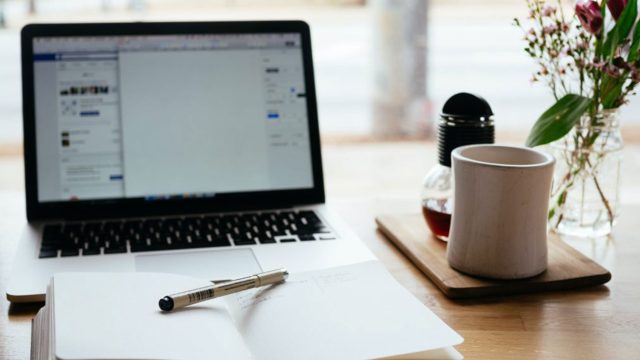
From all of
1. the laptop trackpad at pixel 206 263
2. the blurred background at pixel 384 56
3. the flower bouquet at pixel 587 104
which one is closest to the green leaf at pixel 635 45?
the flower bouquet at pixel 587 104

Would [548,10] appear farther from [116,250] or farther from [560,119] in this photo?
[116,250]

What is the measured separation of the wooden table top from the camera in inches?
28.1

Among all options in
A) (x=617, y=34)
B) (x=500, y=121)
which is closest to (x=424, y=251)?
(x=617, y=34)

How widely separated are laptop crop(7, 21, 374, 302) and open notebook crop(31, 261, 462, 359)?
0.23 metres

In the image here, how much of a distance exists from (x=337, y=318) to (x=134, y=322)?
189 millimetres

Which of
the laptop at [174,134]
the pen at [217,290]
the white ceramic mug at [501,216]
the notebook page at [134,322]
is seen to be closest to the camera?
the notebook page at [134,322]

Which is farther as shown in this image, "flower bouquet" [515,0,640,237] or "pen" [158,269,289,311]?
"flower bouquet" [515,0,640,237]

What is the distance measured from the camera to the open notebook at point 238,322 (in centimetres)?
59

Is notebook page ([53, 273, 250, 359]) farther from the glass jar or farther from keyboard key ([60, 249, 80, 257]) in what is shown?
the glass jar

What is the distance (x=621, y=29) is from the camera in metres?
0.92

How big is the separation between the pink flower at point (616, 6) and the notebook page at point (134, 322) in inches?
24.1

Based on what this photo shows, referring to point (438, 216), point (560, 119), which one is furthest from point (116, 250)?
point (560, 119)

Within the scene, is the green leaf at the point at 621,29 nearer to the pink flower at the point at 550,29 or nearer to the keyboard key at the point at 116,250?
the pink flower at the point at 550,29

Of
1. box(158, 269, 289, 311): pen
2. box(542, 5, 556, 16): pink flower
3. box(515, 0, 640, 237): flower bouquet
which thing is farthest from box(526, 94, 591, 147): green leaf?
box(158, 269, 289, 311): pen
